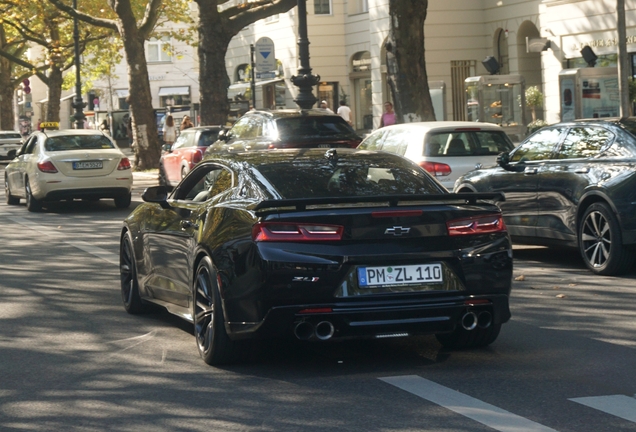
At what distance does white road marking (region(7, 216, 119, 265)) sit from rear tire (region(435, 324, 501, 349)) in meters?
6.41

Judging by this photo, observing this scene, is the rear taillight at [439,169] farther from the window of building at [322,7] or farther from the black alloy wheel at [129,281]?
the window of building at [322,7]

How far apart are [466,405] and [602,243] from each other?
5933 millimetres

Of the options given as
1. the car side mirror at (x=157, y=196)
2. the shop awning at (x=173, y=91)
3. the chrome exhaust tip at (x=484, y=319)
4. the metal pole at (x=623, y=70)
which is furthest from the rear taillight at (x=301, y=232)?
the shop awning at (x=173, y=91)

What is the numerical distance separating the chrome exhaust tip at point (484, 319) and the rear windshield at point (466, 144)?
8.90 meters

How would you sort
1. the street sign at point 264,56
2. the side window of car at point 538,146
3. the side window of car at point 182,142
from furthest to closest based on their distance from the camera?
the street sign at point 264,56 < the side window of car at point 182,142 < the side window of car at point 538,146

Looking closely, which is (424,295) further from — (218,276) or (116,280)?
(116,280)

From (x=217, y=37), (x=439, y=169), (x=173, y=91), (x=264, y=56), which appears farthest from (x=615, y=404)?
(x=173, y=91)

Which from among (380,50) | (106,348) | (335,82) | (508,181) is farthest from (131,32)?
(106,348)

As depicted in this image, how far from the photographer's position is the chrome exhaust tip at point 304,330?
23.3 ft

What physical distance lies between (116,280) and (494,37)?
31157 millimetres

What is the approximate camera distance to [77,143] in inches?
898

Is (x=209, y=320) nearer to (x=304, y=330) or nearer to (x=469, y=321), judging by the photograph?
(x=304, y=330)

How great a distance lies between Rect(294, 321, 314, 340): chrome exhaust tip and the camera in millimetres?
7094

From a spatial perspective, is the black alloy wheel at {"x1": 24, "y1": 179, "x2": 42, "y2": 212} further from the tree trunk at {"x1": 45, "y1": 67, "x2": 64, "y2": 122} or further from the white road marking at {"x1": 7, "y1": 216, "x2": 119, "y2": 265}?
the tree trunk at {"x1": 45, "y1": 67, "x2": 64, "y2": 122}
